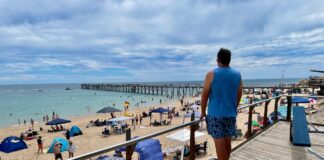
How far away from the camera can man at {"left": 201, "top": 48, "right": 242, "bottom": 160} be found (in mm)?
3047

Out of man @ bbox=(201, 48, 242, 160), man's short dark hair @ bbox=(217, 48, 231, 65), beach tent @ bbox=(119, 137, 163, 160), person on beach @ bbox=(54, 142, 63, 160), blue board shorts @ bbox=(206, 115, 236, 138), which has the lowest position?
person on beach @ bbox=(54, 142, 63, 160)

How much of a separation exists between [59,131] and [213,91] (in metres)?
25.7

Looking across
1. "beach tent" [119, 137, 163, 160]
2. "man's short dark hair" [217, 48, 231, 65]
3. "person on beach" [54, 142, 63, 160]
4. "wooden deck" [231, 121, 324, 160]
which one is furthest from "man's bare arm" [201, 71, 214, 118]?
"person on beach" [54, 142, 63, 160]

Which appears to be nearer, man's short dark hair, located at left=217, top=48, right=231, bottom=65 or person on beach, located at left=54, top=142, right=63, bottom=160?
man's short dark hair, located at left=217, top=48, right=231, bottom=65

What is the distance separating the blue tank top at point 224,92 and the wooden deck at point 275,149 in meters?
2.00

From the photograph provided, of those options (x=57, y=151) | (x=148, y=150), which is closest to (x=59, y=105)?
(x=57, y=151)

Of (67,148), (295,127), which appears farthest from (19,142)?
(295,127)

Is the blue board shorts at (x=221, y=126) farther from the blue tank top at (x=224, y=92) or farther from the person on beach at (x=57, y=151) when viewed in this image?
the person on beach at (x=57, y=151)

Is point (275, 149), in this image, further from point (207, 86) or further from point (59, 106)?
point (59, 106)

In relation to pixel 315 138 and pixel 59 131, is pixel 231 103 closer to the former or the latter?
pixel 315 138

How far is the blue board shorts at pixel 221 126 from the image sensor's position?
10.5ft

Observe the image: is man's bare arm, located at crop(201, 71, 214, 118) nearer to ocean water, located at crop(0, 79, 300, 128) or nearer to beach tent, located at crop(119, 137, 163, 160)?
beach tent, located at crop(119, 137, 163, 160)

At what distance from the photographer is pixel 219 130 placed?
10.6 feet

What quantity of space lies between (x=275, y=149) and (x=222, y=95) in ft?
10.1
